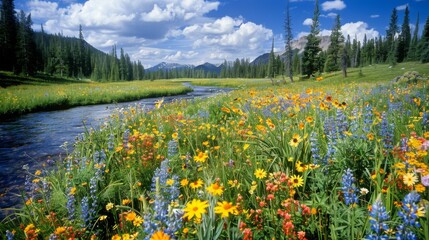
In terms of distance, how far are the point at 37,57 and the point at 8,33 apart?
1179cm

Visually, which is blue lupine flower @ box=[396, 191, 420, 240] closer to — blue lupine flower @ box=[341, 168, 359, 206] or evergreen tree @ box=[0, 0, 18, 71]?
blue lupine flower @ box=[341, 168, 359, 206]

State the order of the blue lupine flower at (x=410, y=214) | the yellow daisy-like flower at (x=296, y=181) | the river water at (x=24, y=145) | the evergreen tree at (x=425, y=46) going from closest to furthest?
the blue lupine flower at (x=410, y=214)
the yellow daisy-like flower at (x=296, y=181)
the river water at (x=24, y=145)
the evergreen tree at (x=425, y=46)

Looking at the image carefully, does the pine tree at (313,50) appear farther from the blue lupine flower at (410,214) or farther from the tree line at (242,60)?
the blue lupine flower at (410,214)

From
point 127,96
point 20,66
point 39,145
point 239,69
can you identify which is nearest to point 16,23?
point 20,66

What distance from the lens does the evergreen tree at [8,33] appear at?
4428 centimetres

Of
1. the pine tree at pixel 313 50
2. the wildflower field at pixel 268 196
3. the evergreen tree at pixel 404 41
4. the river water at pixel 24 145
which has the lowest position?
the river water at pixel 24 145

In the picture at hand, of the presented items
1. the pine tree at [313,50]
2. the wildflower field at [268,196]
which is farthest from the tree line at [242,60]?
the wildflower field at [268,196]

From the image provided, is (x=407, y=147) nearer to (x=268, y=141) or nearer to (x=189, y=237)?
(x=268, y=141)

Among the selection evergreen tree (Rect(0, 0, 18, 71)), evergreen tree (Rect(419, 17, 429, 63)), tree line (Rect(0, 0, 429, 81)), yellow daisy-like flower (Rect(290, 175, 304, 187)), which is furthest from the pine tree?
evergreen tree (Rect(0, 0, 18, 71))

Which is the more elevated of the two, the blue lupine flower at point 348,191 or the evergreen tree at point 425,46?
the evergreen tree at point 425,46

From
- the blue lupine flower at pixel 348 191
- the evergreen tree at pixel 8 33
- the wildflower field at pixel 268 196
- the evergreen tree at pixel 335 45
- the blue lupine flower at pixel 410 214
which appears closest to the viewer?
the blue lupine flower at pixel 410 214

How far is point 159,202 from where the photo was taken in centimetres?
151

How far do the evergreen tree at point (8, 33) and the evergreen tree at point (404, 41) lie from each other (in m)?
91.1

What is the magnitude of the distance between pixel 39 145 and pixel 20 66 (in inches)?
1935
